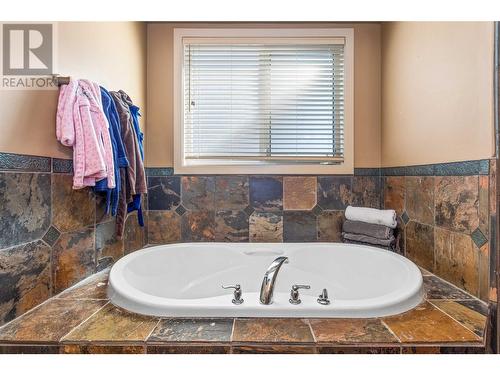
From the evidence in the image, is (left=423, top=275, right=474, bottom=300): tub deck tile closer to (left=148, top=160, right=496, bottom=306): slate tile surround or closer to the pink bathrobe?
(left=148, top=160, right=496, bottom=306): slate tile surround

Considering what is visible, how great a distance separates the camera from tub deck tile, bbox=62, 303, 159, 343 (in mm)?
783

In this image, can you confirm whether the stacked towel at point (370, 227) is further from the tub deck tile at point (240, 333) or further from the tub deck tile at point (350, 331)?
the tub deck tile at point (350, 331)

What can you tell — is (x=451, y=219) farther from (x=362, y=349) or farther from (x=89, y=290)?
(x=89, y=290)

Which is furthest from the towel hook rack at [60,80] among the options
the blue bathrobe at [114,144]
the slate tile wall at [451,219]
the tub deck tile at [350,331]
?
the slate tile wall at [451,219]

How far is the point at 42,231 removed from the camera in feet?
3.51

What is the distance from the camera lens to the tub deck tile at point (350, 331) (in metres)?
0.77

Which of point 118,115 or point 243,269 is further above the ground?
point 118,115

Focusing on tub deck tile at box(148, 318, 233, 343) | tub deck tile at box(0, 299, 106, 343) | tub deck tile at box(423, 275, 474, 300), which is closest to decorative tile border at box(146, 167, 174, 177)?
tub deck tile at box(0, 299, 106, 343)

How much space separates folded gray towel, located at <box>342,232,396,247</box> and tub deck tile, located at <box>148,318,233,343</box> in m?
1.16

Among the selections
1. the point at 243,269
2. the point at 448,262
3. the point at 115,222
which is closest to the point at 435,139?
the point at 448,262

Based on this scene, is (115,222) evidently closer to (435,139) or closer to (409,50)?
(435,139)

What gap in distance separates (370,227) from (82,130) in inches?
67.9
